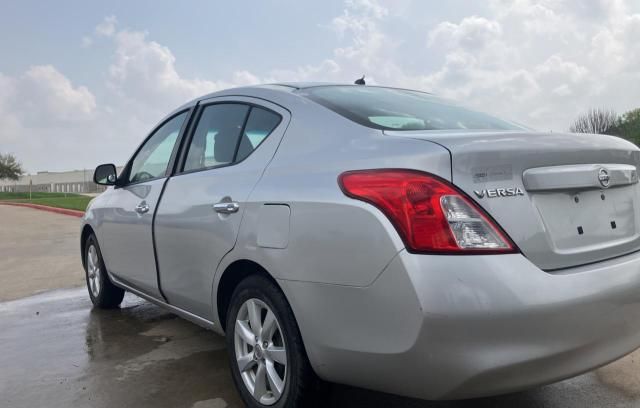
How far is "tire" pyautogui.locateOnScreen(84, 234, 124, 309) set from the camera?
4.97m

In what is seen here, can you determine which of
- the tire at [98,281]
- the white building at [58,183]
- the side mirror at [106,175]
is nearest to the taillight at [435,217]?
the side mirror at [106,175]

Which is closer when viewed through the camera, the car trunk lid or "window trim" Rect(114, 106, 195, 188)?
the car trunk lid

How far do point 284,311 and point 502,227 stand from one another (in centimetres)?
98

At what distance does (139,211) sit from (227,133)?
1.01 meters

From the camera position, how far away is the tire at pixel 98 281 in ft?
16.3

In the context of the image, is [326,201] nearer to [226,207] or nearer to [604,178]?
[226,207]

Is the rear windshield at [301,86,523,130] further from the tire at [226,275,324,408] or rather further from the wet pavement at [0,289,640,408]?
the wet pavement at [0,289,640,408]

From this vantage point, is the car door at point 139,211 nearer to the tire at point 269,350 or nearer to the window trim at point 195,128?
the window trim at point 195,128

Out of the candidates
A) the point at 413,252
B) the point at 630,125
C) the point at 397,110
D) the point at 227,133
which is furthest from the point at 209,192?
the point at 630,125

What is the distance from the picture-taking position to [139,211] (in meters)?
3.89

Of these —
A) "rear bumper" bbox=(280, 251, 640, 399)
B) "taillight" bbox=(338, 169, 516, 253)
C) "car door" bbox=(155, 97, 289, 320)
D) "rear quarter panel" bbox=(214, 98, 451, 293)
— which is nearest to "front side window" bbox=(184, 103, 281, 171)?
"car door" bbox=(155, 97, 289, 320)

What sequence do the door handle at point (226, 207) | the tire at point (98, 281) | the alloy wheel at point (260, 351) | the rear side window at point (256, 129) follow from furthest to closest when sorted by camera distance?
1. the tire at point (98, 281)
2. the rear side window at point (256, 129)
3. the door handle at point (226, 207)
4. the alloy wheel at point (260, 351)

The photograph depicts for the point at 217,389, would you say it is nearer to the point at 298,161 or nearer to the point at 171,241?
the point at 171,241

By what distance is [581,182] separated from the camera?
7.39 feet
